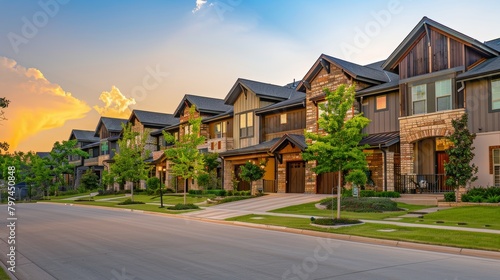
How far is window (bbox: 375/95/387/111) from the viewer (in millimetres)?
29355

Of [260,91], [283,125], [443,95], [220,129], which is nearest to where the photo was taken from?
[443,95]

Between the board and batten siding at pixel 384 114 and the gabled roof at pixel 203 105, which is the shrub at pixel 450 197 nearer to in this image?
the board and batten siding at pixel 384 114

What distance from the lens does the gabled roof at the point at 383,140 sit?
1054 inches

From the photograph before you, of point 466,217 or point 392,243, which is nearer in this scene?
point 392,243

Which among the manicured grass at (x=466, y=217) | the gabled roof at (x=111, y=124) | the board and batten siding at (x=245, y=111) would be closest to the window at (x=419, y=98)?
the manicured grass at (x=466, y=217)

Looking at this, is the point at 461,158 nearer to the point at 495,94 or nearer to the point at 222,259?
the point at 495,94

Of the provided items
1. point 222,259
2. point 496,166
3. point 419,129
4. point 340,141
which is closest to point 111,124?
point 419,129

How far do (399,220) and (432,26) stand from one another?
13033 mm

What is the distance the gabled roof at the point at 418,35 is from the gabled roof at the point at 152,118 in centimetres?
3759

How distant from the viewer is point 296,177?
35.1 m

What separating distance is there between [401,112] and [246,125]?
17.3 meters

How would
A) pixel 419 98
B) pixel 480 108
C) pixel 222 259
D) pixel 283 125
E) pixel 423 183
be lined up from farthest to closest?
pixel 283 125 → pixel 419 98 → pixel 423 183 → pixel 480 108 → pixel 222 259

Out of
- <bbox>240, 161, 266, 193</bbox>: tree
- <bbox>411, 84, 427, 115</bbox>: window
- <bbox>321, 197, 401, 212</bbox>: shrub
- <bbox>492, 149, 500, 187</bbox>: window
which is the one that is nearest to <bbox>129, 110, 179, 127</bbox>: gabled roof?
<bbox>240, 161, 266, 193</bbox>: tree

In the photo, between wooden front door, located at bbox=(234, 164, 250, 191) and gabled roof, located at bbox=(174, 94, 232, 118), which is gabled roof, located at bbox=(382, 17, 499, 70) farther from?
gabled roof, located at bbox=(174, 94, 232, 118)
